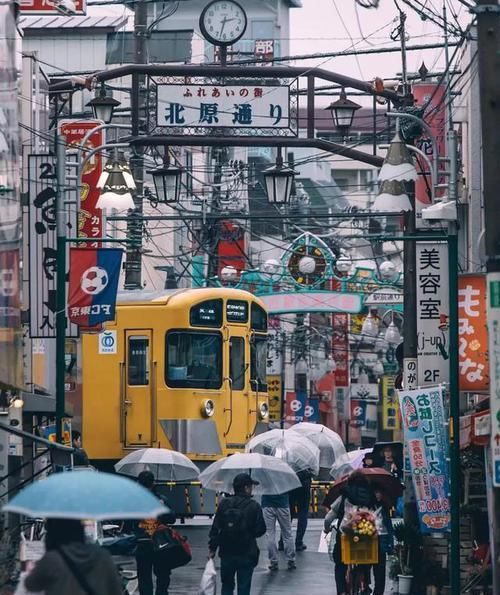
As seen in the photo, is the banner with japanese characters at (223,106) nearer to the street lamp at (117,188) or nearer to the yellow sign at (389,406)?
the street lamp at (117,188)

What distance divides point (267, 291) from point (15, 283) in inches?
1108

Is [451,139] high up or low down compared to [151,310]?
up

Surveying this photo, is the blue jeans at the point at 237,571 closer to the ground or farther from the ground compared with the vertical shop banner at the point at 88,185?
closer to the ground

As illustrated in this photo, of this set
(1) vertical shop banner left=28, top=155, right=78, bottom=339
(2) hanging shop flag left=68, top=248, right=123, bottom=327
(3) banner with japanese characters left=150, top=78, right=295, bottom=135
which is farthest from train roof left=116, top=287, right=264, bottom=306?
(2) hanging shop flag left=68, top=248, right=123, bottom=327

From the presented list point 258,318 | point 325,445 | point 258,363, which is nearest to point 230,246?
point 258,318

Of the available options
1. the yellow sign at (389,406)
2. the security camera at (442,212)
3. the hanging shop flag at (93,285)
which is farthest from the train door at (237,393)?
the yellow sign at (389,406)

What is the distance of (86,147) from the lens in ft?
81.8

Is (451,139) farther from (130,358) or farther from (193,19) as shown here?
(193,19)

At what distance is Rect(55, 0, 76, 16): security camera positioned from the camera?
2273 centimetres

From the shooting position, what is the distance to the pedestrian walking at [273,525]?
21953 millimetres

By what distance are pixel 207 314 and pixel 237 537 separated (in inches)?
427

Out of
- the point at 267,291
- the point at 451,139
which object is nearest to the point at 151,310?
the point at 451,139

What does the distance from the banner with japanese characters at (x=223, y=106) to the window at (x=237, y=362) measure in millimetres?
5545

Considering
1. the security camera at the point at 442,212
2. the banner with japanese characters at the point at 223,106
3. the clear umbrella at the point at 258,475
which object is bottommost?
the clear umbrella at the point at 258,475
